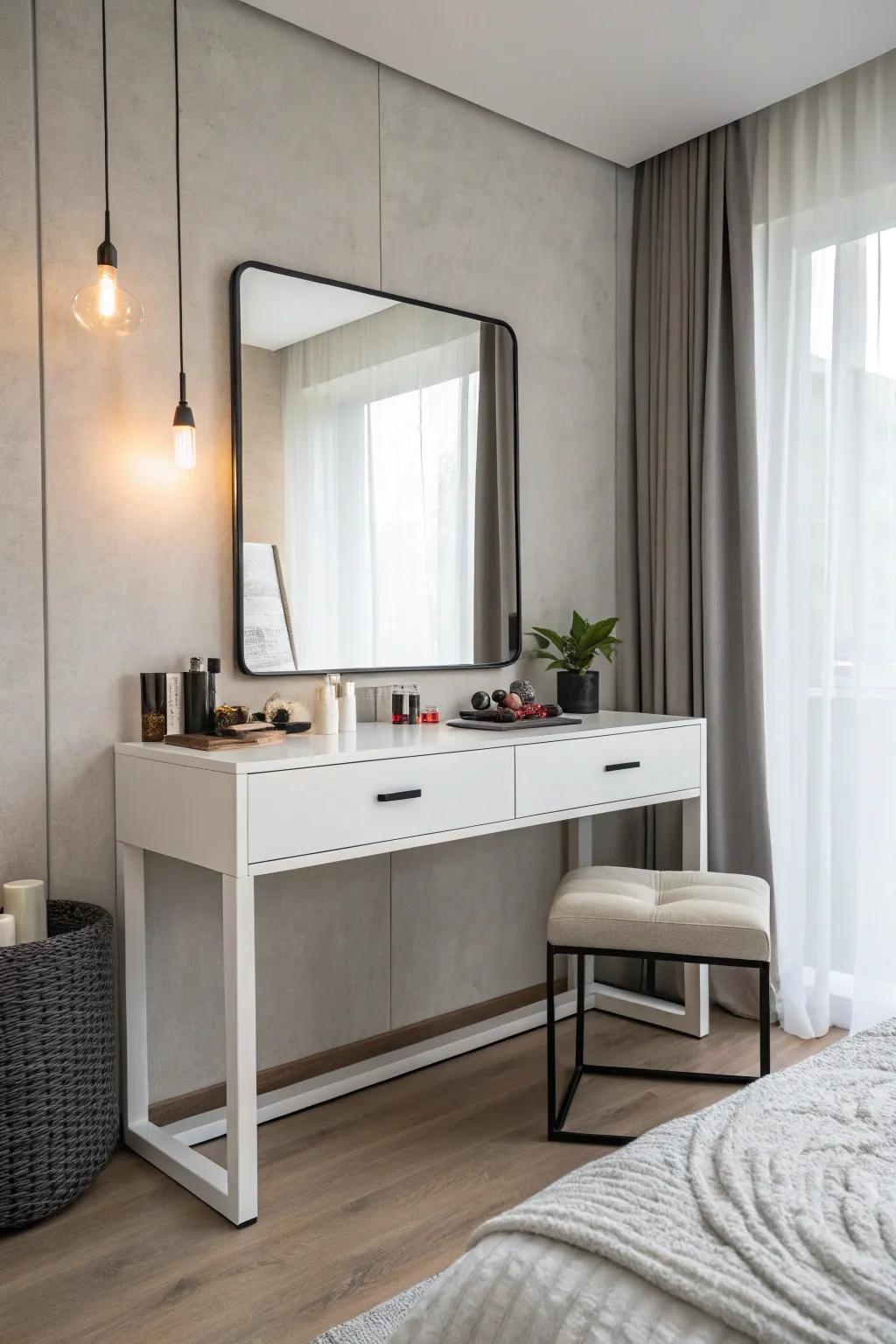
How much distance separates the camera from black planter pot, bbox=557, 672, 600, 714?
9.29ft

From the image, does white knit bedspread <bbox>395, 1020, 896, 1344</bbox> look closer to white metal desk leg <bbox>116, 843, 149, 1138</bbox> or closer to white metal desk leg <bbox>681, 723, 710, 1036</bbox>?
white metal desk leg <bbox>116, 843, 149, 1138</bbox>

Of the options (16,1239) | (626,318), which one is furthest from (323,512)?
(16,1239)

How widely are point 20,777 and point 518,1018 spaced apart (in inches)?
59.8

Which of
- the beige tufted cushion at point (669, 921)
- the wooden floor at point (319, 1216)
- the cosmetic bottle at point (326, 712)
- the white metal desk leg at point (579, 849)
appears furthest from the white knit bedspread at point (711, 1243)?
the white metal desk leg at point (579, 849)

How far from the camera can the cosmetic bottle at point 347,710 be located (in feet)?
7.57

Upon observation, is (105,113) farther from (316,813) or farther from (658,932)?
(658,932)

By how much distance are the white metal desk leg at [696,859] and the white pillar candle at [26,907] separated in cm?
161

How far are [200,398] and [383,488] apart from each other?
0.51m

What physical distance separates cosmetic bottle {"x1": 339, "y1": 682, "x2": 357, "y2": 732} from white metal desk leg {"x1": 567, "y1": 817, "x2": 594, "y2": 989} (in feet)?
3.02

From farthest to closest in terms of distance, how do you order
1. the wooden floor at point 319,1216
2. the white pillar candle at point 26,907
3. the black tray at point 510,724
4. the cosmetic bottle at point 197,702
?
1. the black tray at point 510,724
2. the cosmetic bottle at point 197,702
3. the white pillar candle at point 26,907
4. the wooden floor at point 319,1216

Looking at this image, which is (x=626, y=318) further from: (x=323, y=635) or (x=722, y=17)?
(x=323, y=635)

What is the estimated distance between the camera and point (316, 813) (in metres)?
1.88

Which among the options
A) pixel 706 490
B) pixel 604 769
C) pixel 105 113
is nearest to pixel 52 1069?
pixel 604 769

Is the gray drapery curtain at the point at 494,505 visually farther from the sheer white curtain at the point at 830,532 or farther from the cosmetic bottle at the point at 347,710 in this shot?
the sheer white curtain at the point at 830,532
